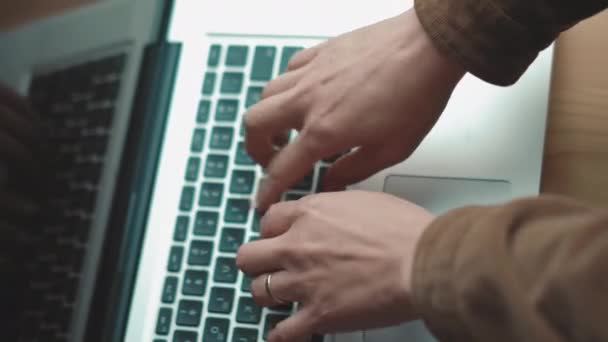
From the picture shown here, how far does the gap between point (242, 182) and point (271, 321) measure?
0.13 metres

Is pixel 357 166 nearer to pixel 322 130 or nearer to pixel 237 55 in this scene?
pixel 322 130

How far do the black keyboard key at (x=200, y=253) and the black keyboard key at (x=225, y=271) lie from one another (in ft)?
0.04

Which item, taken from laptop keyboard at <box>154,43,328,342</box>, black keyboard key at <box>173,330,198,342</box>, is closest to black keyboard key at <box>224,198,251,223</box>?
laptop keyboard at <box>154,43,328,342</box>

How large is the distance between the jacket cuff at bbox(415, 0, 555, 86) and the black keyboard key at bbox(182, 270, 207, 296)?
28cm

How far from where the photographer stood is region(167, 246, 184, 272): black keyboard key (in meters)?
0.62

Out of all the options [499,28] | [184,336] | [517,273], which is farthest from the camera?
[184,336]

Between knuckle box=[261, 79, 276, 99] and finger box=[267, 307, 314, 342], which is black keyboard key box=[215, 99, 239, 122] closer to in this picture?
knuckle box=[261, 79, 276, 99]

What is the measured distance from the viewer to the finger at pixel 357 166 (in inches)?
22.4

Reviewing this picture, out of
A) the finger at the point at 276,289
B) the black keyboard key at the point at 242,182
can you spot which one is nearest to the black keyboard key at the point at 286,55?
the black keyboard key at the point at 242,182

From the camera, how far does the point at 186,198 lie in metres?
0.64

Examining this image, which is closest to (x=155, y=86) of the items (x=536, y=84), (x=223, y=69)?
(x=223, y=69)

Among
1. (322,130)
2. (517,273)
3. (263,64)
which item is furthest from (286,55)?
(517,273)

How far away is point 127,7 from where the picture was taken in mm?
666

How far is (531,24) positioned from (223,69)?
29 cm
